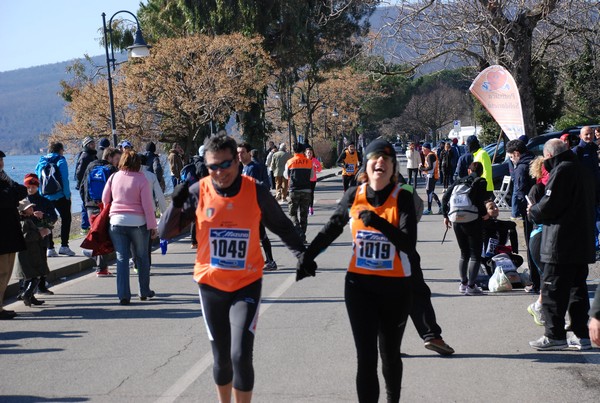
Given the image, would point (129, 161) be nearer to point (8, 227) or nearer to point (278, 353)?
point (8, 227)

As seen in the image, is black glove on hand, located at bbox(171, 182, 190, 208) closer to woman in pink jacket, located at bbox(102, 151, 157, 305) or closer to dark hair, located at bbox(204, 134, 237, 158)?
dark hair, located at bbox(204, 134, 237, 158)

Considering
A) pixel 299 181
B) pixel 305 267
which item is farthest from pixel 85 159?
pixel 305 267

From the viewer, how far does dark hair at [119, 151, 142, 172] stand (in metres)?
9.38

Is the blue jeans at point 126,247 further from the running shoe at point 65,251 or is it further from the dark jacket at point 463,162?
the dark jacket at point 463,162

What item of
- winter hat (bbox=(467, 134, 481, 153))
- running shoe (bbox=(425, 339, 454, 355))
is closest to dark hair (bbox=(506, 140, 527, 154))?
winter hat (bbox=(467, 134, 481, 153))

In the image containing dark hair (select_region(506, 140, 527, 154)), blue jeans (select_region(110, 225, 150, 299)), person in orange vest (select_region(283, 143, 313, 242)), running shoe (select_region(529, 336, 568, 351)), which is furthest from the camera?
person in orange vest (select_region(283, 143, 313, 242))

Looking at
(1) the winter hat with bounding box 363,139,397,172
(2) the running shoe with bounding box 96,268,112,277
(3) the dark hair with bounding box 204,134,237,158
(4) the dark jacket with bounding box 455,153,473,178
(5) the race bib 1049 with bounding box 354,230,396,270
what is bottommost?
(2) the running shoe with bounding box 96,268,112,277

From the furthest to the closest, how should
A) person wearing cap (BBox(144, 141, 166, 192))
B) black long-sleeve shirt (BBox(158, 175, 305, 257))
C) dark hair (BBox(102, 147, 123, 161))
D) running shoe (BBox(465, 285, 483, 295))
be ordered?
person wearing cap (BBox(144, 141, 166, 192)), dark hair (BBox(102, 147, 123, 161)), running shoe (BBox(465, 285, 483, 295)), black long-sleeve shirt (BBox(158, 175, 305, 257))

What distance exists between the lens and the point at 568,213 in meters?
6.91

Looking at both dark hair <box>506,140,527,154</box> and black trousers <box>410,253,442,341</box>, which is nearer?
black trousers <box>410,253,442,341</box>

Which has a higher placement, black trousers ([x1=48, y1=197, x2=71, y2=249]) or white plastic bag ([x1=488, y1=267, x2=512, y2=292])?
black trousers ([x1=48, y1=197, x2=71, y2=249])

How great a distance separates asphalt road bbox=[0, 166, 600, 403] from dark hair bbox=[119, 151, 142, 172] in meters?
1.64

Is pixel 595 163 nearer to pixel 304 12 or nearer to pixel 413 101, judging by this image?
pixel 304 12

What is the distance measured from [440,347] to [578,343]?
123cm
